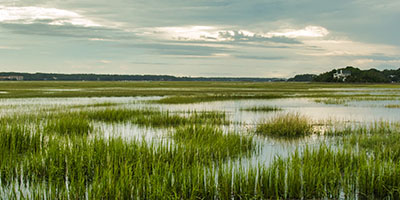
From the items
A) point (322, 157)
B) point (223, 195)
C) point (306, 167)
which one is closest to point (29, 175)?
point (223, 195)

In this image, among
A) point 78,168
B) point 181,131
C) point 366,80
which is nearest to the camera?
point 78,168

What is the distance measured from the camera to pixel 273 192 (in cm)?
906

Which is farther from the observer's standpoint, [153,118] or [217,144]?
[153,118]

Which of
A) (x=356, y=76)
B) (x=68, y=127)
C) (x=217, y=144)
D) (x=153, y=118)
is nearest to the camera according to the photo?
(x=217, y=144)

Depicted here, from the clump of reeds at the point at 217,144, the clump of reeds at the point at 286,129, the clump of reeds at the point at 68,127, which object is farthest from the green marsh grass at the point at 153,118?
the clump of reeds at the point at 217,144

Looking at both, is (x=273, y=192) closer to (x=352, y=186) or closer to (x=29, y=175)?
(x=352, y=186)

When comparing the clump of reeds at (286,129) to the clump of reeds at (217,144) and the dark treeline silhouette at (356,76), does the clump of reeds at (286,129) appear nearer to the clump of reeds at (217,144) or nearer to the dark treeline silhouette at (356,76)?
the clump of reeds at (217,144)

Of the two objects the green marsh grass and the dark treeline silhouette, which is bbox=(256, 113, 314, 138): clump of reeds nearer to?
the green marsh grass

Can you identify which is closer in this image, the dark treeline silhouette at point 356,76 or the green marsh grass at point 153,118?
the green marsh grass at point 153,118

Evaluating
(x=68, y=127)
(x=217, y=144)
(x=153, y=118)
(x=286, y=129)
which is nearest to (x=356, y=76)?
(x=153, y=118)

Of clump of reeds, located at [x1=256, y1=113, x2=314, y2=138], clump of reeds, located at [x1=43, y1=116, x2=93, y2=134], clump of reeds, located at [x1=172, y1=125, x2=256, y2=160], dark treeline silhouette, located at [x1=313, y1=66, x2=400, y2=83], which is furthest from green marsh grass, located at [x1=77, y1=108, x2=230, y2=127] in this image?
dark treeline silhouette, located at [x1=313, y1=66, x2=400, y2=83]

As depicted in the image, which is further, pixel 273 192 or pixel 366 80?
pixel 366 80

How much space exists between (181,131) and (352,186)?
951cm

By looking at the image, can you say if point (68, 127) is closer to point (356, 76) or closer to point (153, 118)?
point (153, 118)
